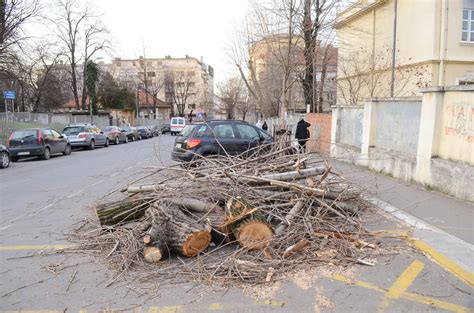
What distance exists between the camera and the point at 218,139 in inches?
440

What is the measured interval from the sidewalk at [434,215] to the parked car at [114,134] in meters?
25.5

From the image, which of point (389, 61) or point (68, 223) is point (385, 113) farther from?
point (389, 61)

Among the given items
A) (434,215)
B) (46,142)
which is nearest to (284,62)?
(46,142)

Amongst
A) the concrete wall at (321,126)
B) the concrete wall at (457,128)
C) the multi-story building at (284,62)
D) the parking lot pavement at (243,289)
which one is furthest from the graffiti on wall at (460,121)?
the multi-story building at (284,62)

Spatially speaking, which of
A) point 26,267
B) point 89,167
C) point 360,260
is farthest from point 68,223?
point 89,167

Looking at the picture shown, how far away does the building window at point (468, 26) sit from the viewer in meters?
20.0

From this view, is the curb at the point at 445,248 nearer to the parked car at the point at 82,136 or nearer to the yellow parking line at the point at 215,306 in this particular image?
Answer: the yellow parking line at the point at 215,306

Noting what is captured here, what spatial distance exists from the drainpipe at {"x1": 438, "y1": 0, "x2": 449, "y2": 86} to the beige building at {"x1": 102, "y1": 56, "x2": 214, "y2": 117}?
7113 cm

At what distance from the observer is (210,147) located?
1090cm

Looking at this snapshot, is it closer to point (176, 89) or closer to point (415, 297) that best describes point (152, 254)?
point (415, 297)

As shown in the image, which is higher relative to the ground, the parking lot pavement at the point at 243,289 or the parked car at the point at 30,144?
the parked car at the point at 30,144

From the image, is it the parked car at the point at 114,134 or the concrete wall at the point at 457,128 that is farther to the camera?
the parked car at the point at 114,134

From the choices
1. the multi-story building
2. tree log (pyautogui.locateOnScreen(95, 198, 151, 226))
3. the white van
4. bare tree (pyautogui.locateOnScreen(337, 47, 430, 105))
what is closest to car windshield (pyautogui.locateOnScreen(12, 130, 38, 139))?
the multi-story building

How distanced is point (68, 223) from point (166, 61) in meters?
118
